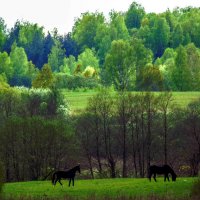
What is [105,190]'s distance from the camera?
184ft

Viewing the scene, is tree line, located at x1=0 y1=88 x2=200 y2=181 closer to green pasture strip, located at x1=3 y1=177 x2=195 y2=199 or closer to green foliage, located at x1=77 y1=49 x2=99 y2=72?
green pasture strip, located at x1=3 y1=177 x2=195 y2=199

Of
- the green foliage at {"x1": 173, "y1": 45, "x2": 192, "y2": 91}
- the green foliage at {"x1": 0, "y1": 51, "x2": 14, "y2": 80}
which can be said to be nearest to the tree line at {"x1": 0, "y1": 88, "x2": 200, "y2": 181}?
the green foliage at {"x1": 173, "y1": 45, "x2": 192, "y2": 91}

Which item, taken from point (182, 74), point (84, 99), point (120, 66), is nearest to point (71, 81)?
point (120, 66)

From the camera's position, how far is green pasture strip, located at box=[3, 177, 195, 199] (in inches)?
2051

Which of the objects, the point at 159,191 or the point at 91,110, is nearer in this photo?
the point at 159,191

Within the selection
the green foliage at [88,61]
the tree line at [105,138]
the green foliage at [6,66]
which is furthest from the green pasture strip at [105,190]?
the green foliage at [88,61]

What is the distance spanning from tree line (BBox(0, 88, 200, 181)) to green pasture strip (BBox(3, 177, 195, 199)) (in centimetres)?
1515

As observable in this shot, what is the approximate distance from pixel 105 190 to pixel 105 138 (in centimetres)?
2666

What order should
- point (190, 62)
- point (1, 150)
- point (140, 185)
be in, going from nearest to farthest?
point (140, 185)
point (1, 150)
point (190, 62)

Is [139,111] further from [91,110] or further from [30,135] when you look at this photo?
[30,135]

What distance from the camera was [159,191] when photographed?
54312mm

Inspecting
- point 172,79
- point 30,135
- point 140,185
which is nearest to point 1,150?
point 30,135

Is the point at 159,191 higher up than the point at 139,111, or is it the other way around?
the point at 139,111

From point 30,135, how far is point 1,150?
313cm
